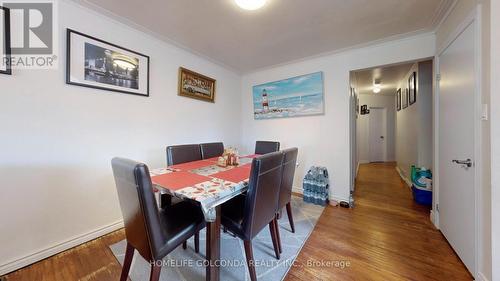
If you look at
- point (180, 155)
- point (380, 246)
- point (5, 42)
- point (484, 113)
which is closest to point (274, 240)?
point (380, 246)

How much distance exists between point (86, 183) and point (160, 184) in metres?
1.12

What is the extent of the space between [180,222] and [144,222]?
0.29m

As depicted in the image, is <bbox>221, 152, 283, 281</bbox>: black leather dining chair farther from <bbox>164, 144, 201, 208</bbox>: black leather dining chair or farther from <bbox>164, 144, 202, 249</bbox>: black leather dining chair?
<bbox>164, 144, 201, 208</bbox>: black leather dining chair

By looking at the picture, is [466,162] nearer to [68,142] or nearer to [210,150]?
[210,150]

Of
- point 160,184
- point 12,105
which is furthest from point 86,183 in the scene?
point 160,184

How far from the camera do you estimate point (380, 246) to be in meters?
1.65

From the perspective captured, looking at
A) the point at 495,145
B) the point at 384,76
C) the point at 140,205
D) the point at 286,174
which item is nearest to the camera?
the point at 140,205

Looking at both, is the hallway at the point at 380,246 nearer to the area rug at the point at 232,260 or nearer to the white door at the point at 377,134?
the area rug at the point at 232,260

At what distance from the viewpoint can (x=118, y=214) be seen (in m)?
1.97

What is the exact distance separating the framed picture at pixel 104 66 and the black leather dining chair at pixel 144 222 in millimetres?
1225

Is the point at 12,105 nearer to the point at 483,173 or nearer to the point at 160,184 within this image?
the point at 160,184

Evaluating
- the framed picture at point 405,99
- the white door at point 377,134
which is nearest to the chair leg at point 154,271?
the framed picture at point 405,99

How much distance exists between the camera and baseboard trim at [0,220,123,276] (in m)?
1.35
